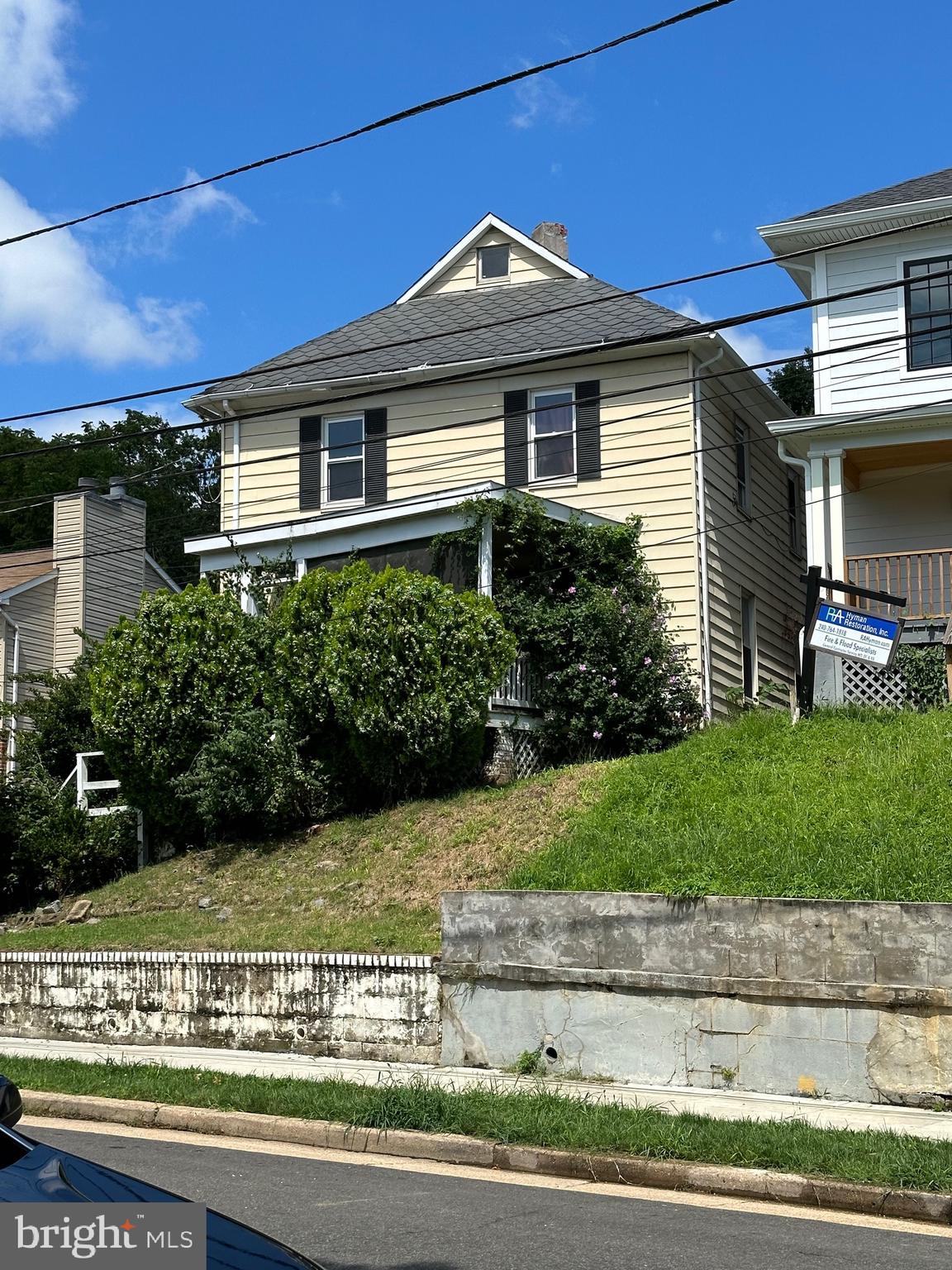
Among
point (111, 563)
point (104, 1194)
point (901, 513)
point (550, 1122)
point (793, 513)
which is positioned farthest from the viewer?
point (111, 563)

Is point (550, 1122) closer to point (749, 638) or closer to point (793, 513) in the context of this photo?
point (749, 638)

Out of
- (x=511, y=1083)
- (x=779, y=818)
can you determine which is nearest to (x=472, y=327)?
(x=779, y=818)

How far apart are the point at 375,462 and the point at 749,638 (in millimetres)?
7194

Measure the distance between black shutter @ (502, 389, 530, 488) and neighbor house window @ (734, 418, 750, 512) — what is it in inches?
152

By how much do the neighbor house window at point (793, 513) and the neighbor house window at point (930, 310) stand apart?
697cm

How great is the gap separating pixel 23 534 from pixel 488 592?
A: 36.3m

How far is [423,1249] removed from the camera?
6672mm

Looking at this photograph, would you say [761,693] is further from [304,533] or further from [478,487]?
[304,533]

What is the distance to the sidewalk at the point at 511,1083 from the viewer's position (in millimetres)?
9422

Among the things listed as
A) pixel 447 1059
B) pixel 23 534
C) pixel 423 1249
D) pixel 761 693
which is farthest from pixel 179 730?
pixel 23 534

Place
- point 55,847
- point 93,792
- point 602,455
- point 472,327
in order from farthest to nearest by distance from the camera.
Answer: point 472,327, point 602,455, point 93,792, point 55,847

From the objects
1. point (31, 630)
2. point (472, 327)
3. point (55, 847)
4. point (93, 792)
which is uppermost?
point (472, 327)

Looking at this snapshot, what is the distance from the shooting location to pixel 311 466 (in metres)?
24.4

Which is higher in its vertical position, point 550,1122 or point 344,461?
point 344,461
